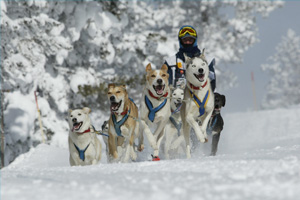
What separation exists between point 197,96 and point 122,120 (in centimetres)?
115

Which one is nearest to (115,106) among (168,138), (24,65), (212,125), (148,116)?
(148,116)

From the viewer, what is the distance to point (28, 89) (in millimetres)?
13406

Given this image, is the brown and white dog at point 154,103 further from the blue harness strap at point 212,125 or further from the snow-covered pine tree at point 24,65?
the snow-covered pine tree at point 24,65

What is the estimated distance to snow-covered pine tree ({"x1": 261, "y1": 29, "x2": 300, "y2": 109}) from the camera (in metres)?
43.6

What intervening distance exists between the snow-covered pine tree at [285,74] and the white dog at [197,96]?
37.3 m

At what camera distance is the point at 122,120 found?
6688mm

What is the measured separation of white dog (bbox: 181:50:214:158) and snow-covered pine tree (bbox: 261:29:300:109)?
37.3 m

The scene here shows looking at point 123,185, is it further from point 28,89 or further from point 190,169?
point 28,89

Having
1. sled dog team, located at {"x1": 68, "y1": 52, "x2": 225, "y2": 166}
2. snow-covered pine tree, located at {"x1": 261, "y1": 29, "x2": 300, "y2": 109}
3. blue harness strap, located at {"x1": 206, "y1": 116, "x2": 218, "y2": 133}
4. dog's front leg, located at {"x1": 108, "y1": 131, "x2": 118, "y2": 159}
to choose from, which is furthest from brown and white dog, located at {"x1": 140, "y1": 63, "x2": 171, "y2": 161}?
snow-covered pine tree, located at {"x1": 261, "y1": 29, "x2": 300, "y2": 109}

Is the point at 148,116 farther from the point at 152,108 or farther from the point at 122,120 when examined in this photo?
the point at 122,120

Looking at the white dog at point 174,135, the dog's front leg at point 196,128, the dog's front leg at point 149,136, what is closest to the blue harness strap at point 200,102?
the dog's front leg at point 196,128

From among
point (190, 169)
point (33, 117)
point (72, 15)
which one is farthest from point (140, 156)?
point (72, 15)

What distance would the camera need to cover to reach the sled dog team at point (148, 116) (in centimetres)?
652

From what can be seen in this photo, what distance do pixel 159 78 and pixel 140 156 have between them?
2245 millimetres
